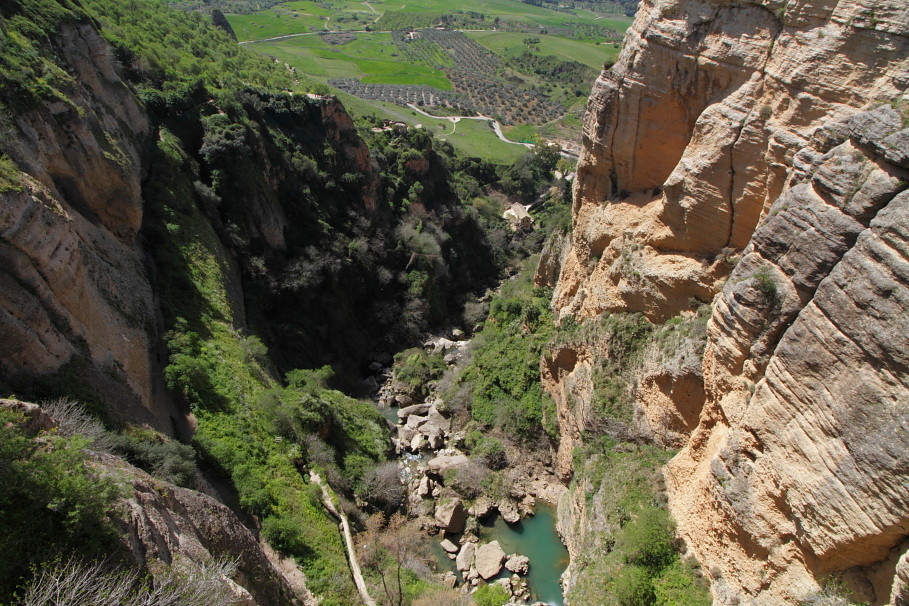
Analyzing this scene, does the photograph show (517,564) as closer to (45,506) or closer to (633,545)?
(633,545)

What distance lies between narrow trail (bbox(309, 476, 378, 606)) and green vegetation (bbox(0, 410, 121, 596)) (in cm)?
1061

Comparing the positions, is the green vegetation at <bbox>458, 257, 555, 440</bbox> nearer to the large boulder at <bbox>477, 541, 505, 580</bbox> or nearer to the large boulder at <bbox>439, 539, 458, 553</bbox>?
the large boulder at <bbox>477, 541, 505, 580</bbox>

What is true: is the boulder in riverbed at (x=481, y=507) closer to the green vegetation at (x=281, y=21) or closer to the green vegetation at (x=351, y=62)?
the green vegetation at (x=351, y=62)

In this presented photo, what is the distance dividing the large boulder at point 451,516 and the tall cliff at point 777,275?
7.31 metres

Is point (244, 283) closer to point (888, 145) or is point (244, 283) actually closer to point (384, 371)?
point (384, 371)

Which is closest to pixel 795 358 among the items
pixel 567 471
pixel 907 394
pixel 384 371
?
pixel 907 394

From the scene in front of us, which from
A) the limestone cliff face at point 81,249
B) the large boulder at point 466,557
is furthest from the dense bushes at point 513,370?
the limestone cliff face at point 81,249

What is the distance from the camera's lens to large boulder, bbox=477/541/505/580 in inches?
898

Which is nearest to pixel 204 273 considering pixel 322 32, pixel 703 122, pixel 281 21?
pixel 703 122

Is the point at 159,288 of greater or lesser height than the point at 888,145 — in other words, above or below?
below

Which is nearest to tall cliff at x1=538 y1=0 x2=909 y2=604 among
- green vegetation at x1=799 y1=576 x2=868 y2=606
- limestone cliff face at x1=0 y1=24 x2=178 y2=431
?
green vegetation at x1=799 y1=576 x2=868 y2=606

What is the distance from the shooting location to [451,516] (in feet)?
81.5

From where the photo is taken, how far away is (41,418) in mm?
12477

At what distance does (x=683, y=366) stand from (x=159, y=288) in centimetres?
2325
